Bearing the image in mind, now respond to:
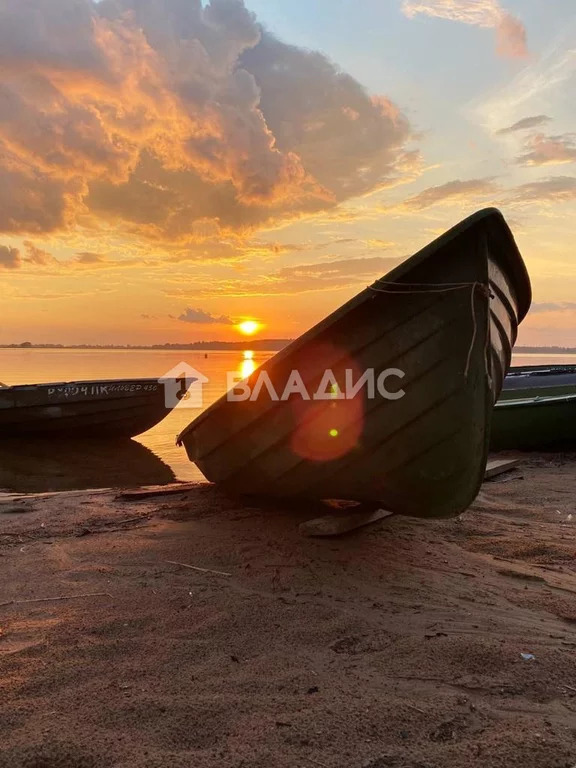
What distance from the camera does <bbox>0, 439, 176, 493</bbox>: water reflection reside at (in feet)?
29.8

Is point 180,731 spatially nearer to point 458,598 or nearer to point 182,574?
point 182,574

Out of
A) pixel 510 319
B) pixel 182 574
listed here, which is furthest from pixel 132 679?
pixel 510 319

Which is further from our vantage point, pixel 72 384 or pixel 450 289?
pixel 72 384

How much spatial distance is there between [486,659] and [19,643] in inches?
90.4

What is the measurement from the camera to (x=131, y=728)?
6.74ft

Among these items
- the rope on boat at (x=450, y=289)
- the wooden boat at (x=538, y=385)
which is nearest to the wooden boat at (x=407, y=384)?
Result: the rope on boat at (x=450, y=289)

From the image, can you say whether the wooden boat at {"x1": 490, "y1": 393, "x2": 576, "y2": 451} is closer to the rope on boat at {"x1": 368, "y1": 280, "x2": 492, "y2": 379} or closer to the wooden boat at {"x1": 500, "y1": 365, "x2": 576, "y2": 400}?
the wooden boat at {"x1": 500, "y1": 365, "x2": 576, "y2": 400}

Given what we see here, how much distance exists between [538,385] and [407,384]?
13.5 meters

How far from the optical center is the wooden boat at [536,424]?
949 centimetres

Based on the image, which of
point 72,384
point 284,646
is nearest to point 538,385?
point 72,384

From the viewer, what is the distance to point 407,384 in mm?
3850

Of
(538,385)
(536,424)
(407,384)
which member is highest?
(407,384)

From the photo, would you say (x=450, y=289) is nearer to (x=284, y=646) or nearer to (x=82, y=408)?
(x=284, y=646)

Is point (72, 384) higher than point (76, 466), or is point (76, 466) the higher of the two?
point (72, 384)
